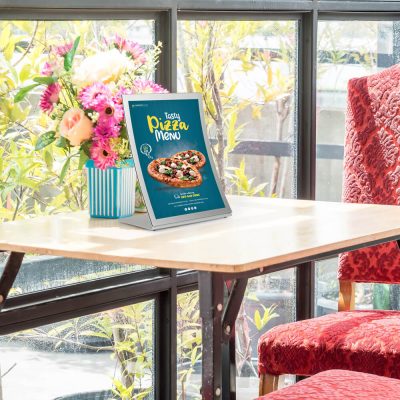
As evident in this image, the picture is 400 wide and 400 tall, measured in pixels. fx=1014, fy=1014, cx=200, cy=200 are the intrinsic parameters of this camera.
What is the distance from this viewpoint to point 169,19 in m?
2.77

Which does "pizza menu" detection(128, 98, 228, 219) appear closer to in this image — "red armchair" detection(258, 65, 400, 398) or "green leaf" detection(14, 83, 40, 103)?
"green leaf" detection(14, 83, 40, 103)

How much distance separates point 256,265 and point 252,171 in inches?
54.1

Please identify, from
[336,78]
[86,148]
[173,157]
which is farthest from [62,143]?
[336,78]

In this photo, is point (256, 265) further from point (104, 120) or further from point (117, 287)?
point (117, 287)

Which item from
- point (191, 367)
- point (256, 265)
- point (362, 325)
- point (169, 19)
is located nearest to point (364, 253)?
point (362, 325)

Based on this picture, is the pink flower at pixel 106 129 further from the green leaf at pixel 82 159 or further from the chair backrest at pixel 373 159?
the chair backrest at pixel 373 159

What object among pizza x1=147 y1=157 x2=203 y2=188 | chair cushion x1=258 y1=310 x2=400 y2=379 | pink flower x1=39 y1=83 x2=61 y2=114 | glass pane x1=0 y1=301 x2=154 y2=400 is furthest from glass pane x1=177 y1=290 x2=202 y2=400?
pink flower x1=39 y1=83 x2=61 y2=114

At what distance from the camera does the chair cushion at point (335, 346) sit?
7.55 ft

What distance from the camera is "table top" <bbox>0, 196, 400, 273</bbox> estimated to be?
1.84 meters

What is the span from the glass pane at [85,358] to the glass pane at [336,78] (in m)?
0.77

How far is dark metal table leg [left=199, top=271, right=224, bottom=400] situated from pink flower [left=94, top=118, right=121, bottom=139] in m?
0.55

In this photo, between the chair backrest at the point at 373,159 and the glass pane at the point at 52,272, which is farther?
the chair backrest at the point at 373,159

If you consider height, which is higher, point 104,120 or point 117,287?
point 104,120

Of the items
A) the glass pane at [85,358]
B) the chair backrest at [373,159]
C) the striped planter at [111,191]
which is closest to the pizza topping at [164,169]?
the striped planter at [111,191]
